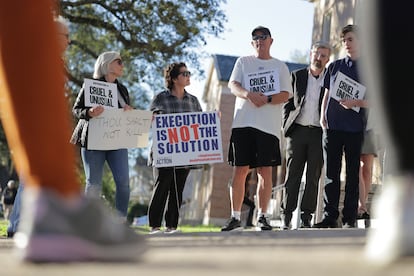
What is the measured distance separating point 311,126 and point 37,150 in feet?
21.8

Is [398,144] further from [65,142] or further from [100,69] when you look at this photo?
[100,69]

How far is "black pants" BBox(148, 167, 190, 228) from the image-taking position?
8.52 meters

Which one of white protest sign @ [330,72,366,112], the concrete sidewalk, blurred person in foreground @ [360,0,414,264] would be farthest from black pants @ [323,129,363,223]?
blurred person in foreground @ [360,0,414,264]

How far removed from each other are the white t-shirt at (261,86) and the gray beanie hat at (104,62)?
127 cm

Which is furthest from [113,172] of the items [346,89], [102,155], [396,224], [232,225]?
[396,224]

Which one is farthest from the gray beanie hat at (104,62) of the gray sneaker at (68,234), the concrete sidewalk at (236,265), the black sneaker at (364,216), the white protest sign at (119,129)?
the gray sneaker at (68,234)

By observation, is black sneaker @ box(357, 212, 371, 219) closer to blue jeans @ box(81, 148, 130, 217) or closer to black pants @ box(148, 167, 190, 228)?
black pants @ box(148, 167, 190, 228)

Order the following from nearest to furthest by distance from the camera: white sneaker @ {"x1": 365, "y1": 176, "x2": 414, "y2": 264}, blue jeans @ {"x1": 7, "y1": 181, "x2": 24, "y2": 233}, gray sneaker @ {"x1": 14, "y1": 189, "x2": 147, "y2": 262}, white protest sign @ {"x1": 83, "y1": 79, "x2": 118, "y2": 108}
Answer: white sneaker @ {"x1": 365, "y1": 176, "x2": 414, "y2": 264} < gray sneaker @ {"x1": 14, "y1": 189, "x2": 147, "y2": 262} < blue jeans @ {"x1": 7, "y1": 181, "x2": 24, "y2": 233} < white protest sign @ {"x1": 83, "y1": 79, "x2": 118, "y2": 108}

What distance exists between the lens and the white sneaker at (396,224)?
208cm

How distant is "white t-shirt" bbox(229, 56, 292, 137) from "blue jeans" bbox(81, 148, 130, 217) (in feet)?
3.97

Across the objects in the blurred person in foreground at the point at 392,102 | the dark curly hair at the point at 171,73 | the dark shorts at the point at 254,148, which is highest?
the dark curly hair at the point at 171,73

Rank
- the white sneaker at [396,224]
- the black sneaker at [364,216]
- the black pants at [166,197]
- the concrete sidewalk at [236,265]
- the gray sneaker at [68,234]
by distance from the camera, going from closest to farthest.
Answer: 1. the concrete sidewalk at [236,265]
2. the white sneaker at [396,224]
3. the gray sneaker at [68,234]
4. the black pants at [166,197]
5. the black sneaker at [364,216]

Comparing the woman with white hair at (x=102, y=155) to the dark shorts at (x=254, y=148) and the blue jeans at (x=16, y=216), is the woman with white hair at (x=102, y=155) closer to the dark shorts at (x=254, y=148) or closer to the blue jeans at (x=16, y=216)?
the blue jeans at (x=16, y=216)

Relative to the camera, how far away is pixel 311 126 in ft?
28.7
